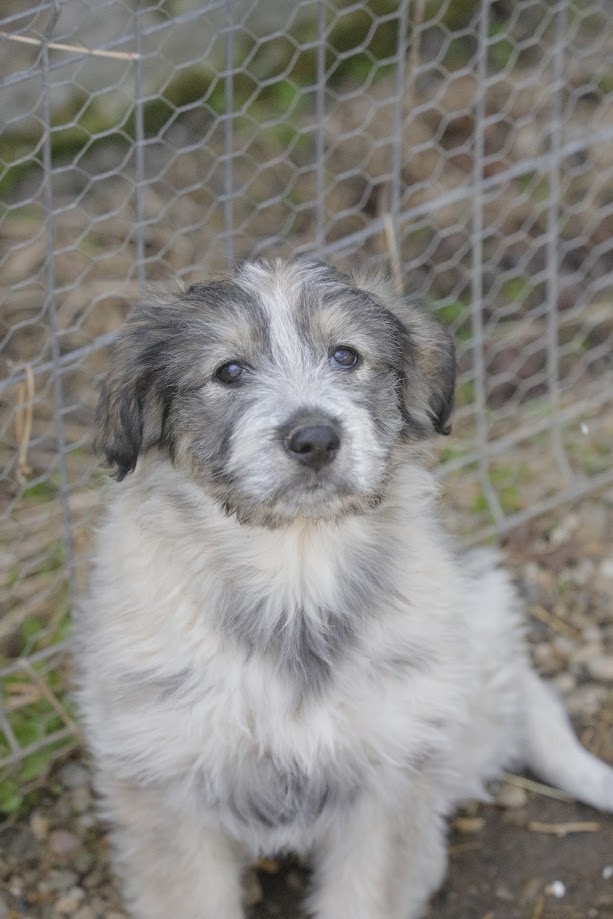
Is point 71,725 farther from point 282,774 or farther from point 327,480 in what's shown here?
point 327,480

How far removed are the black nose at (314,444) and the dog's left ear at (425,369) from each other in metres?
0.55

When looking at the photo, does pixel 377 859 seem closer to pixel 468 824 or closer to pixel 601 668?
pixel 468 824

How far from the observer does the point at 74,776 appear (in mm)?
4082

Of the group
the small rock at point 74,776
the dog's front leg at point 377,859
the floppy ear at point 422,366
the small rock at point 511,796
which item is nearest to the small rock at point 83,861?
the small rock at point 74,776

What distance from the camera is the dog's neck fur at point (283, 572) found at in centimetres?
306

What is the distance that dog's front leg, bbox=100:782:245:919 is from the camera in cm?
329

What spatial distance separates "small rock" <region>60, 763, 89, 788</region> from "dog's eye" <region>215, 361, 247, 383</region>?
170 cm

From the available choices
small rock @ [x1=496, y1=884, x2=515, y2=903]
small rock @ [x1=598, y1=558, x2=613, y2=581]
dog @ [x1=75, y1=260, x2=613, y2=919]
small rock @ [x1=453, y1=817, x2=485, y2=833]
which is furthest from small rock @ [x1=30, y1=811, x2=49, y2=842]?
small rock @ [x1=598, y1=558, x2=613, y2=581]

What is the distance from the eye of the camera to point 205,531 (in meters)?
3.06

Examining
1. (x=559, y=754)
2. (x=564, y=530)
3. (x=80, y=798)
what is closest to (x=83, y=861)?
(x=80, y=798)

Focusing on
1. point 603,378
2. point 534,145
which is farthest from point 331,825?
point 534,145

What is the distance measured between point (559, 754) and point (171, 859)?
4.29 feet

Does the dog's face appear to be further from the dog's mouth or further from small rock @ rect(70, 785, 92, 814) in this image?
small rock @ rect(70, 785, 92, 814)

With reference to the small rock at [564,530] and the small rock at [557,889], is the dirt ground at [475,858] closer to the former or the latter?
the small rock at [557,889]
